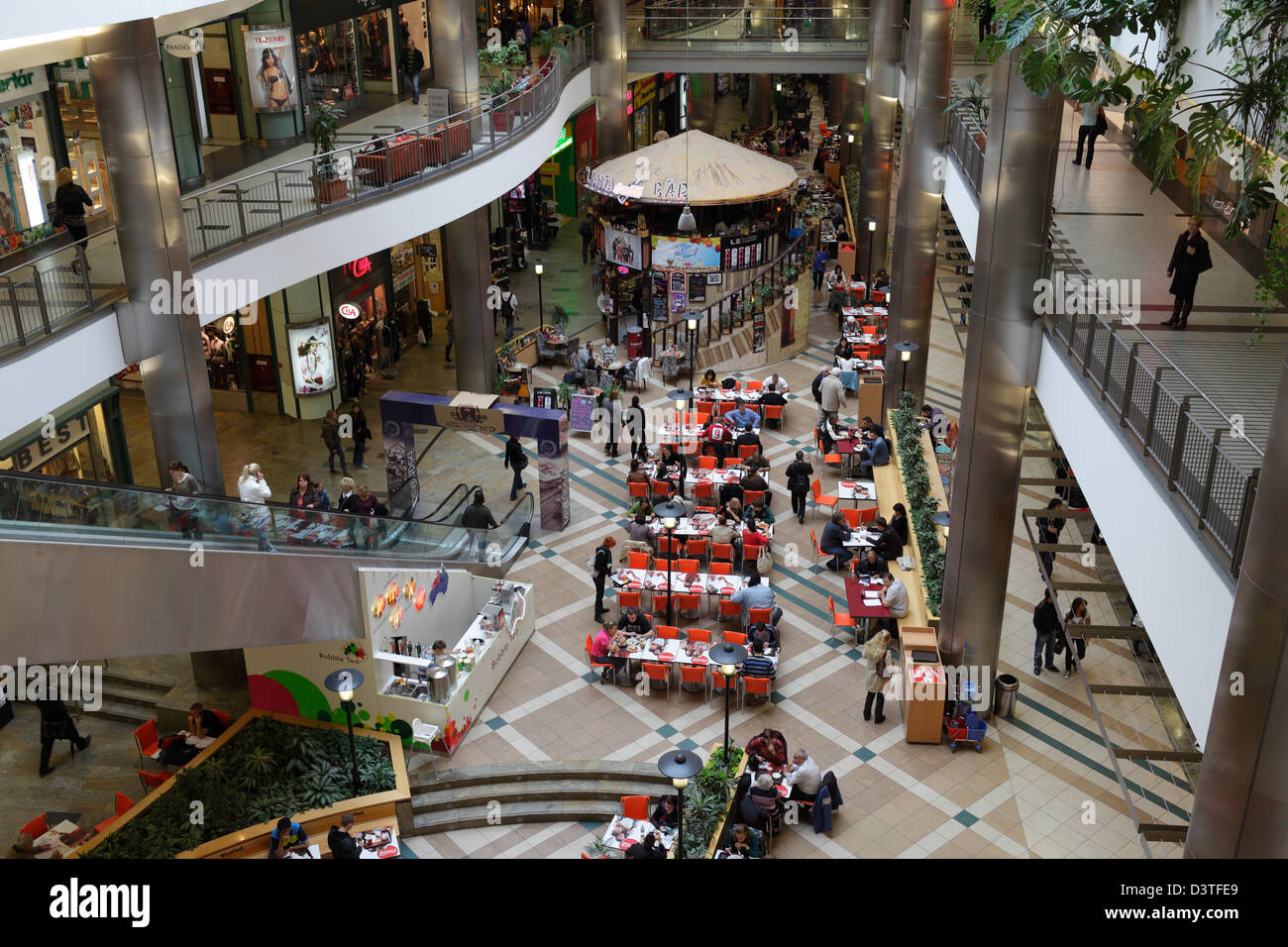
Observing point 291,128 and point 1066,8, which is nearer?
point 1066,8

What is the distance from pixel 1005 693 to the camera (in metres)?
14.6

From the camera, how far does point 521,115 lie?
872 inches

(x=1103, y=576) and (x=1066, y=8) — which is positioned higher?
(x=1066, y=8)

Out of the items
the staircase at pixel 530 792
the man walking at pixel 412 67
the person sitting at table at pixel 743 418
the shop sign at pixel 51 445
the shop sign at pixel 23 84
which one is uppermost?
the shop sign at pixel 23 84

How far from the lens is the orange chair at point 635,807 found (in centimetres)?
1272

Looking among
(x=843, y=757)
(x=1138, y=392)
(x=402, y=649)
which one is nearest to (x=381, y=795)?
(x=402, y=649)

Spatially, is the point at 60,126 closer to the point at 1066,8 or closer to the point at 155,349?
the point at 155,349

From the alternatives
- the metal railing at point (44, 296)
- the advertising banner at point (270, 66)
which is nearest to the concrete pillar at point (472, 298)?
the advertising banner at point (270, 66)

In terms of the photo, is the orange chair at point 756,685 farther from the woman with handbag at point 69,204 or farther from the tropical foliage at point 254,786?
the woman with handbag at point 69,204

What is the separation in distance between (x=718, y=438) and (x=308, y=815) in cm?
1050

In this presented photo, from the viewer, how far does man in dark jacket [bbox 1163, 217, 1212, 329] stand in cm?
1120

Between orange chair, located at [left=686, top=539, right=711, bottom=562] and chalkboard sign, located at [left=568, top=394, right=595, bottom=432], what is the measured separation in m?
4.98

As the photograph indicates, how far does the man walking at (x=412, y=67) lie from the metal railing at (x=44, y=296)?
12487 mm

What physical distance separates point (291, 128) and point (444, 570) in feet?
32.9
